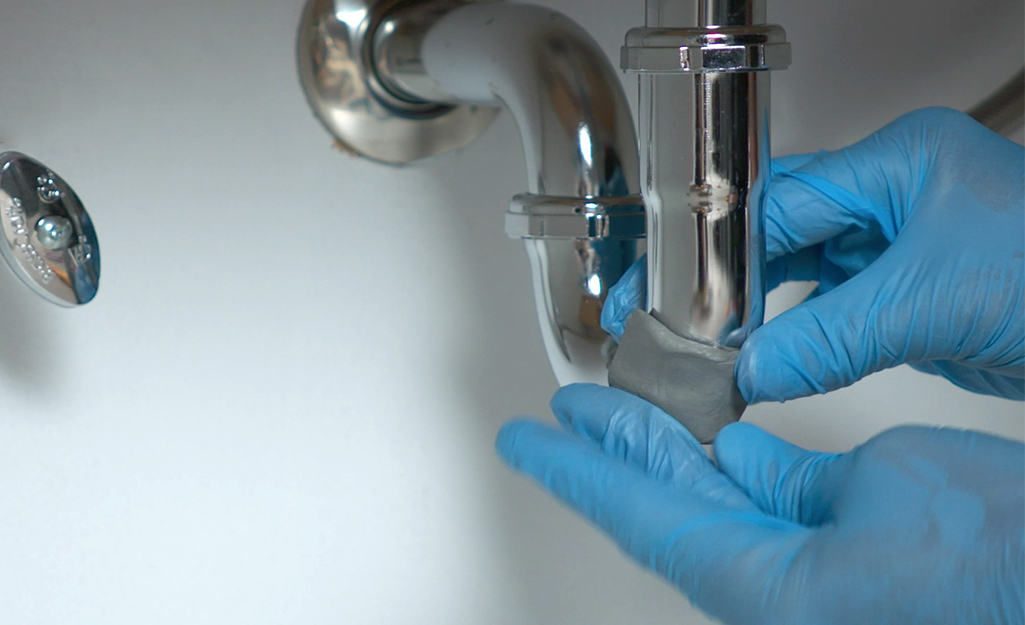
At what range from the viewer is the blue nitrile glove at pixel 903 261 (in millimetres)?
371

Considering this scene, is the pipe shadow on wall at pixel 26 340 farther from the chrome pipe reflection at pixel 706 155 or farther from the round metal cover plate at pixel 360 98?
the chrome pipe reflection at pixel 706 155

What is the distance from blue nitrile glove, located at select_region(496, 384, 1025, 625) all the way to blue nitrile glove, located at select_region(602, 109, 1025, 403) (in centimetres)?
4

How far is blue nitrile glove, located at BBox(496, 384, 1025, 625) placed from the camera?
285 millimetres

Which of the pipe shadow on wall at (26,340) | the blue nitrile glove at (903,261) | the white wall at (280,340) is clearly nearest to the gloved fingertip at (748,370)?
the blue nitrile glove at (903,261)

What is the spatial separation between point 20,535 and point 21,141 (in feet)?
0.58

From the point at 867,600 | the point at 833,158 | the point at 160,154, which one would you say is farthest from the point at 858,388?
the point at 160,154

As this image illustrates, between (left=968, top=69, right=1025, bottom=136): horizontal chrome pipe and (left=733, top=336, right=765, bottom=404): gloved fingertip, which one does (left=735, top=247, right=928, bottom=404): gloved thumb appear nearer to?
(left=733, top=336, right=765, bottom=404): gloved fingertip

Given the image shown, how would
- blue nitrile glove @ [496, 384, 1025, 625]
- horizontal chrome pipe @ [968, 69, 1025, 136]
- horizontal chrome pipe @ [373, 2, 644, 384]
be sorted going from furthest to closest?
horizontal chrome pipe @ [968, 69, 1025, 136] < horizontal chrome pipe @ [373, 2, 644, 384] < blue nitrile glove @ [496, 384, 1025, 625]

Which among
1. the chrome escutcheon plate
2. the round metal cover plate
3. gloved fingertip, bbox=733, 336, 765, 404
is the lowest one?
gloved fingertip, bbox=733, 336, 765, 404

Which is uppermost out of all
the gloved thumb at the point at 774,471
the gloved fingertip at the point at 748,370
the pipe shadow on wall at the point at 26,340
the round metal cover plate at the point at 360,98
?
the round metal cover plate at the point at 360,98

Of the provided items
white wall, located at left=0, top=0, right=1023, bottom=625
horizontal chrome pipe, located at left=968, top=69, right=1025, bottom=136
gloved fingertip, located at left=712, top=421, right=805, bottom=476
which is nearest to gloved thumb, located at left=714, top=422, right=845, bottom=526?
gloved fingertip, located at left=712, top=421, right=805, bottom=476

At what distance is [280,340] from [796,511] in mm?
263

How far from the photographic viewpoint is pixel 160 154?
1.38ft

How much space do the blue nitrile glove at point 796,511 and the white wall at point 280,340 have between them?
11cm
